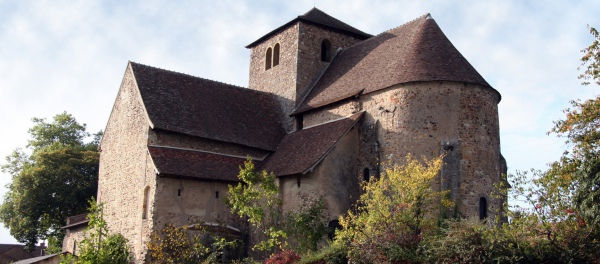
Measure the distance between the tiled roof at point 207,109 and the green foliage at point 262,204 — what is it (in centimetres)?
405

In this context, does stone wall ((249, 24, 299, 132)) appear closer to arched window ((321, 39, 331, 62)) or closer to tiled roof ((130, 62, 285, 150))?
tiled roof ((130, 62, 285, 150))

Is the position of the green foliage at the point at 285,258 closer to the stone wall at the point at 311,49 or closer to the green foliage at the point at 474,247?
the green foliage at the point at 474,247

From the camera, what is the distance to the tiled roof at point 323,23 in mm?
34875

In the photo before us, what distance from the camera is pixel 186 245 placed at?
26281 mm

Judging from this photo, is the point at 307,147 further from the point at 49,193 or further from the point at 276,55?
the point at 49,193

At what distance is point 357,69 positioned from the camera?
101 feet

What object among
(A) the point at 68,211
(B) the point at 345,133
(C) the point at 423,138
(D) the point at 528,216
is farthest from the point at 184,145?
(A) the point at 68,211

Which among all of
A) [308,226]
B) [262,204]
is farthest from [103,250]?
[308,226]

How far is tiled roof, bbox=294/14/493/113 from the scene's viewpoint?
26812 millimetres

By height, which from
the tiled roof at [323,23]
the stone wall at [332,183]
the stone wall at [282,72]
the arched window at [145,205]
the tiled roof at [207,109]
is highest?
the tiled roof at [323,23]

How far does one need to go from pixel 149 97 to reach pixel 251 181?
23.0ft

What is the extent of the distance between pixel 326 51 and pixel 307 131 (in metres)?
6.55

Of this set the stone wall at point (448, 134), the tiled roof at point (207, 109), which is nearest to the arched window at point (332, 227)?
the stone wall at point (448, 134)

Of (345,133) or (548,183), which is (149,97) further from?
(548,183)
